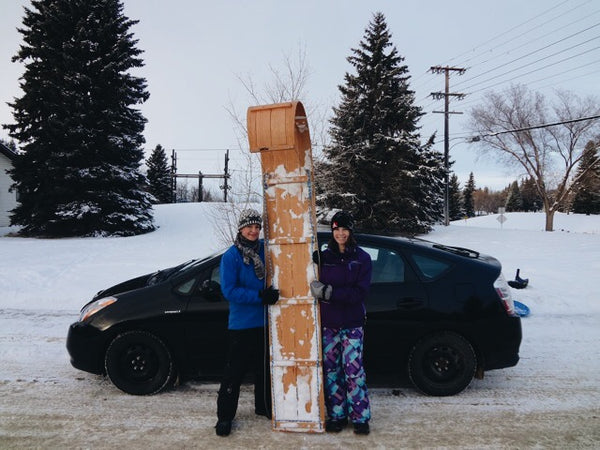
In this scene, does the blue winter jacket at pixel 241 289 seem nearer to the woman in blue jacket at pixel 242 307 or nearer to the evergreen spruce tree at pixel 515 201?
the woman in blue jacket at pixel 242 307

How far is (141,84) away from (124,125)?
2.46m

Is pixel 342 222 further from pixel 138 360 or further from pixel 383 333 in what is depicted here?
pixel 138 360

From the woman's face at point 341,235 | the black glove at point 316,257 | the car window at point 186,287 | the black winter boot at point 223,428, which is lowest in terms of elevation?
the black winter boot at point 223,428

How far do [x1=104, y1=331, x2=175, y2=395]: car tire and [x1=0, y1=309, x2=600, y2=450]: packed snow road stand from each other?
0.37 feet

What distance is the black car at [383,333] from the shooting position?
3885mm

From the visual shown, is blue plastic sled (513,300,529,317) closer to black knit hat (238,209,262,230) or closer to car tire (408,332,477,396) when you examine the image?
car tire (408,332,477,396)

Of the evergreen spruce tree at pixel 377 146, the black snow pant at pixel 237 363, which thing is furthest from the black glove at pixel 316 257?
the evergreen spruce tree at pixel 377 146

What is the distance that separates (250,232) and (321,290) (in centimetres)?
77

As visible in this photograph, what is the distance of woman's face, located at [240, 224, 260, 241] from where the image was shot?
3357mm

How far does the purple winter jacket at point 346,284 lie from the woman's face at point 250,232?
633 millimetres

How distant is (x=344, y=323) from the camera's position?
3.23 m

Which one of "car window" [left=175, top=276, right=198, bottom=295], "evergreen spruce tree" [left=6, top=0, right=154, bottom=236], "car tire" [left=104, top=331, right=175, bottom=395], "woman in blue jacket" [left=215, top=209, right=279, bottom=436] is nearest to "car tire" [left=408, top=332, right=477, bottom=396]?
"woman in blue jacket" [left=215, top=209, right=279, bottom=436]

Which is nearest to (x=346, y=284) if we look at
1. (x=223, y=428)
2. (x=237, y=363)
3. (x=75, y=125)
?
(x=237, y=363)

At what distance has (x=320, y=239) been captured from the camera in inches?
167
